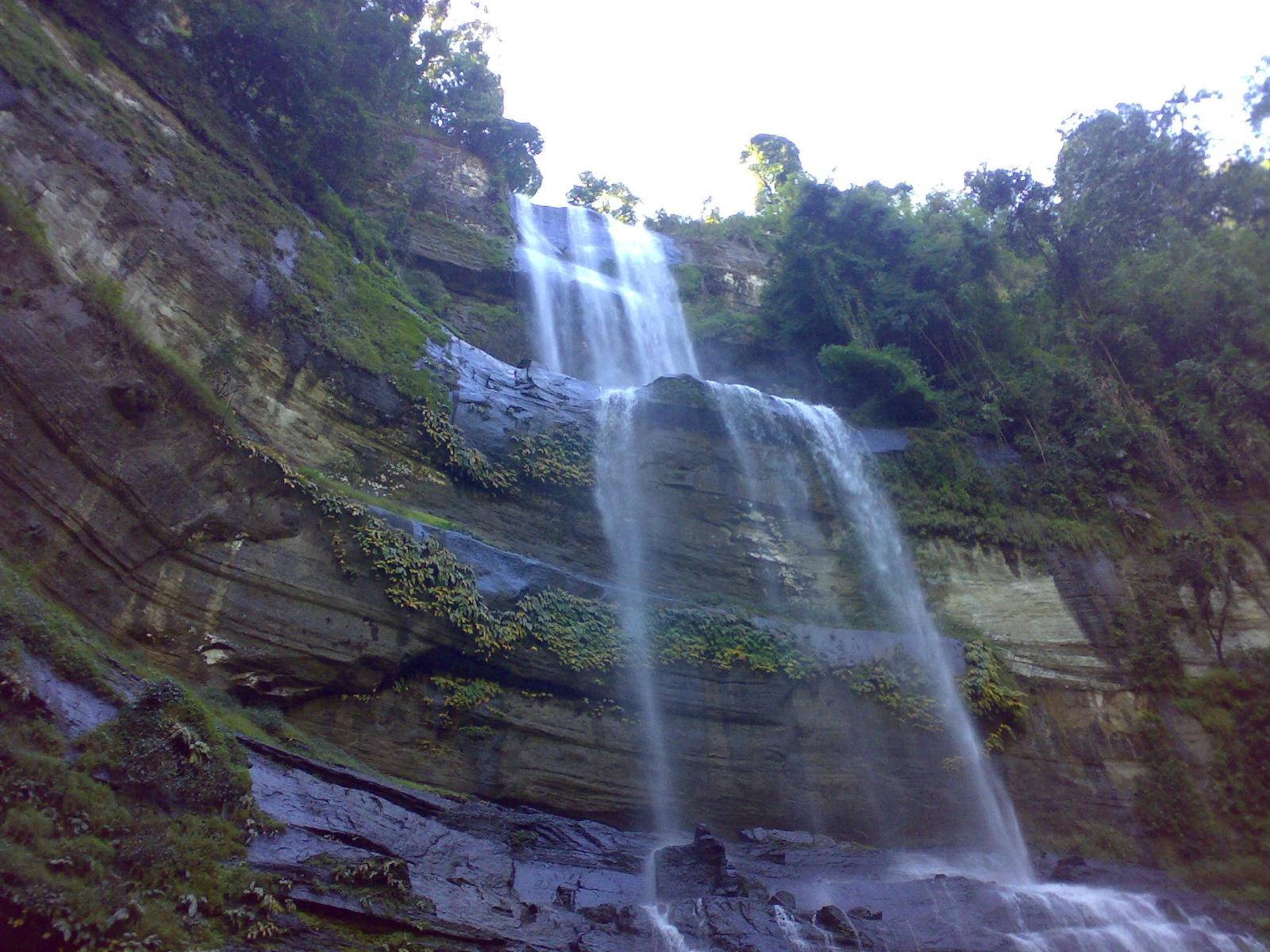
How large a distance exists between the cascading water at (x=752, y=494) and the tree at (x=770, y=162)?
9120 mm

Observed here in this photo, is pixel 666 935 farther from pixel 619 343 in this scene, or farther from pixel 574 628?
pixel 619 343

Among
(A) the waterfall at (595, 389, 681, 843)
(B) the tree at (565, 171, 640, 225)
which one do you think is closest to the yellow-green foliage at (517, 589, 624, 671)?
(A) the waterfall at (595, 389, 681, 843)

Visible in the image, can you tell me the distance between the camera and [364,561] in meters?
9.92


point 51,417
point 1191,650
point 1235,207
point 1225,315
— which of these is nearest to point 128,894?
point 51,417

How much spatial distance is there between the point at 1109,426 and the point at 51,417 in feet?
56.3

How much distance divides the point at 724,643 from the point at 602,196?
886 inches

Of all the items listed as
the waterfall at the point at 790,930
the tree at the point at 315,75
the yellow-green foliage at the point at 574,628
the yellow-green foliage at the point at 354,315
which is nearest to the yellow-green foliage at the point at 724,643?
the yellow-green foliage at the point at 574,628

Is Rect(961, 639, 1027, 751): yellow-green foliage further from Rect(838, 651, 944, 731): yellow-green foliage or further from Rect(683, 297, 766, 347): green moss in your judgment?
Rect(683, 297, 766, 347): green moss

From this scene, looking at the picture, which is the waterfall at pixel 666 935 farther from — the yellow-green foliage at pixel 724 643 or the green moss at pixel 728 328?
the green moss at pixel 728 328

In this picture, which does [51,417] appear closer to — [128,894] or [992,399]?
[128,894]

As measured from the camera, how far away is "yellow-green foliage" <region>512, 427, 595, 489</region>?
42.6 feet

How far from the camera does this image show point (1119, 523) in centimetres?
1509

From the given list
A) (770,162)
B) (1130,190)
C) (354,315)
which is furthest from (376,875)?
(770,162)

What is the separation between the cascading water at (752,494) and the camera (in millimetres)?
9305
